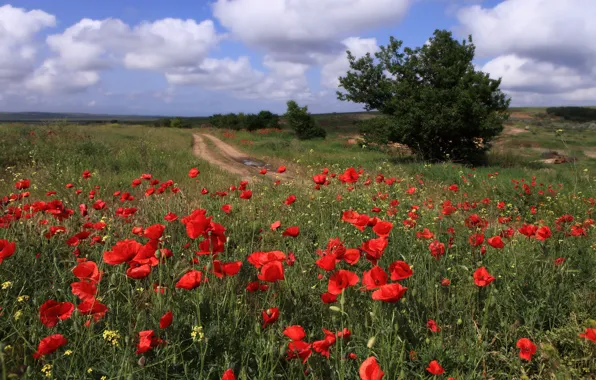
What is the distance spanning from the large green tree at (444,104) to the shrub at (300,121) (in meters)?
13.6

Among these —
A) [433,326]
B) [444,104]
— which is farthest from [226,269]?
[444,104]

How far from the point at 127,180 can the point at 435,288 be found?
272 inches

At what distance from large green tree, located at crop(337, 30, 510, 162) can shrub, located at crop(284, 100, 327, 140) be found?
1357 cm

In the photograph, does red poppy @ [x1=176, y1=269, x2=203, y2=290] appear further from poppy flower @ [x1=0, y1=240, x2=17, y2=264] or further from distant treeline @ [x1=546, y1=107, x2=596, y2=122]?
distant treeline @ [x1=546, y1=107, x2=596, y2=122]

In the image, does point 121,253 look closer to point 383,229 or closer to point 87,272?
point 87,272

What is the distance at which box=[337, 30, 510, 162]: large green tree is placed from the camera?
13.5m

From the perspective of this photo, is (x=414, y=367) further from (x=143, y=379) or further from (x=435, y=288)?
(x=143, y=379)

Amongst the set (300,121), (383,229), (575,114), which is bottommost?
(383,229)

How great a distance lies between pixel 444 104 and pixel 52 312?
14.2 m

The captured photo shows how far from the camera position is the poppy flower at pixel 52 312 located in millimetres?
1512

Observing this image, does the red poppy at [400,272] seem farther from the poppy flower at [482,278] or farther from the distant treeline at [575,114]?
the distant treeline at [575,114]

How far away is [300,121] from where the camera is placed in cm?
2959

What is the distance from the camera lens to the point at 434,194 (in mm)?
7512

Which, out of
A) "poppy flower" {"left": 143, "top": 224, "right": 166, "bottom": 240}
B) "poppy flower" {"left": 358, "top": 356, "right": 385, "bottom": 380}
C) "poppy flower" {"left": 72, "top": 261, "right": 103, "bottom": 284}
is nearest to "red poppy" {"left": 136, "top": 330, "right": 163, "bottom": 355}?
"poppy flower" {"left": 72, "top": 261, "right": 103, "bottom": 284}
